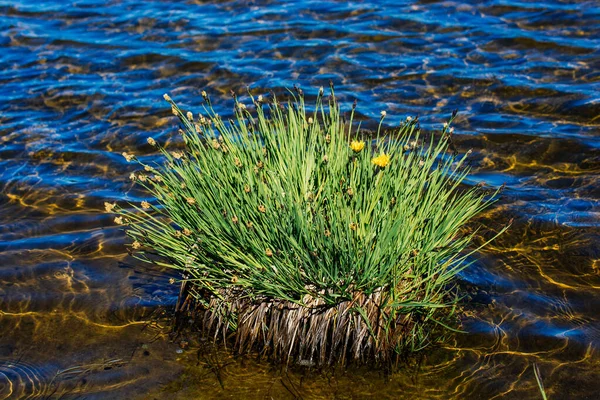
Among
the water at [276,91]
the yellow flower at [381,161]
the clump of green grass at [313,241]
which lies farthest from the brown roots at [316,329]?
the yellow flower at [381,161]

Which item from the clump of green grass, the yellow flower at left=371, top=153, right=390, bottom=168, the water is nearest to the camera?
the yellow flower at left=371, top=153, right=390, bottom=168

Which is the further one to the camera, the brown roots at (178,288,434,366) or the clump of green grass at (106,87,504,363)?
the brown roots at (178,288,434,366)

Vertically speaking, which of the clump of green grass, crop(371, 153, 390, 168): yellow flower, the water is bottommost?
the water

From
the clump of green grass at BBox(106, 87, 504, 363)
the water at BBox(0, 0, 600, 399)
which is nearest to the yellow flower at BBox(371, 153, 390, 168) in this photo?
the clump of green grass at BBox(106, 87, 504, 363)

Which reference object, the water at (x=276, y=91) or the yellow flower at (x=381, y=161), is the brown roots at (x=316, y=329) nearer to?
the water at (x=276, y=91)

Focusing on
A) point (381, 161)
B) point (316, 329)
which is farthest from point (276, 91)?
point (381, 161)

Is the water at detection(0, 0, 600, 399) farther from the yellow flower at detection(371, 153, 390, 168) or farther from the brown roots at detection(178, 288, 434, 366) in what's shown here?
the yellow flower at detection(371, 153, 390, 168)

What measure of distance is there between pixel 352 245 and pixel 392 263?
28 cm

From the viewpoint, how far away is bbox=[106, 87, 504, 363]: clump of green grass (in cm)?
486

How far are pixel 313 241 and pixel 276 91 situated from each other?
6086 millimetres

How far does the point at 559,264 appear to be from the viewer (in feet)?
21.8

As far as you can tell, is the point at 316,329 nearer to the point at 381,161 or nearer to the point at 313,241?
the point at 313,241

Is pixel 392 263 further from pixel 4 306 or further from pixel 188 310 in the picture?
pixel 4 306

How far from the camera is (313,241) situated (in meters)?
4.87
